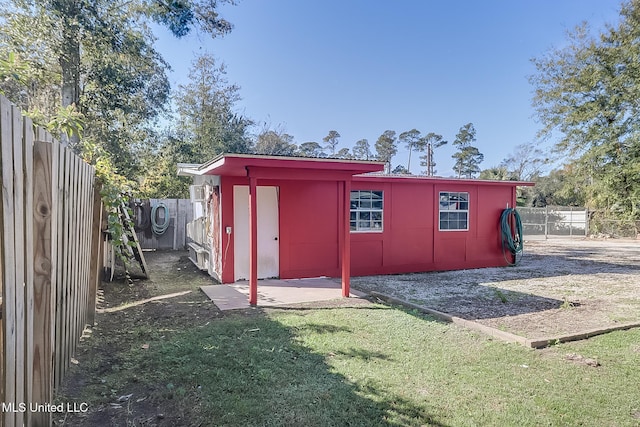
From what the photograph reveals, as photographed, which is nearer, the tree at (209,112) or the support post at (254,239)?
the support post at (254,239)

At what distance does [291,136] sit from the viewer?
32062 millimetres

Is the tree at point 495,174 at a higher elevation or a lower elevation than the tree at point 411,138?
lower

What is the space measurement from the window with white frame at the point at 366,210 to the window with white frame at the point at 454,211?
192cm

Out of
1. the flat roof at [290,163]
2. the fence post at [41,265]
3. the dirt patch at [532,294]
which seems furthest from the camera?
the flat roof at [290,163]

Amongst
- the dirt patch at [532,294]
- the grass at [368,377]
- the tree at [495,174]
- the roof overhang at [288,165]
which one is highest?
the tree at [495,174]

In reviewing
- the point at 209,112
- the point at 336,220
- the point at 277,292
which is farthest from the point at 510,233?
the point at 209,112

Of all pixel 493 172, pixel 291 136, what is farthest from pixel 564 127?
pixel 291 136

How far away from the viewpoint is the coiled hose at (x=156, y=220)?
475 inches

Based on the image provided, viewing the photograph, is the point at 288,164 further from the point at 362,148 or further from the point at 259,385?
the point at 362,148

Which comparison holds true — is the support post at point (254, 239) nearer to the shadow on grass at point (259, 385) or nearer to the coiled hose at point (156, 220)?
the shadow on grass at point (259, 385)

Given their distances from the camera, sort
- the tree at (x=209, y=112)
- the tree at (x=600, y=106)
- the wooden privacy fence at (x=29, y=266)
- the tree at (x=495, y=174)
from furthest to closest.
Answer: the tree at (x=495, y=174) → the tree at (x=600, y=106) → the tree at (x=209, y=112) → the wooden privacy fence at (x=29, y=266)

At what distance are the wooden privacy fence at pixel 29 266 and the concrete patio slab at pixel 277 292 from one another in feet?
10.3

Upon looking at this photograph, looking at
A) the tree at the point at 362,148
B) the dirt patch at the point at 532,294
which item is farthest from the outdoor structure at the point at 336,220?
the tree at the point at 362,148

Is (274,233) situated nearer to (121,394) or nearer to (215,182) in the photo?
(215,182)
